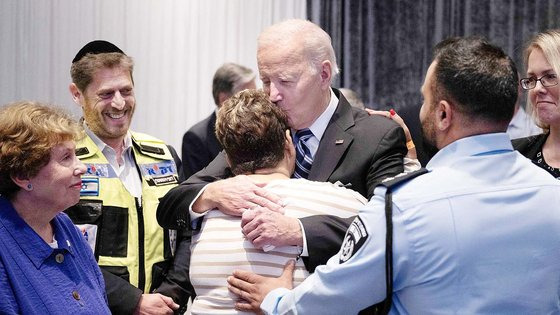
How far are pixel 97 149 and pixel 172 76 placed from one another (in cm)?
292

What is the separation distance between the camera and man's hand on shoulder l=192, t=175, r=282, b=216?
2.36 m

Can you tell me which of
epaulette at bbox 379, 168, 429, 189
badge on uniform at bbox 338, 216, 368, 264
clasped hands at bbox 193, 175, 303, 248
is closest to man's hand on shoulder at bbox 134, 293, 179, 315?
clasped hands at bbox 193, 175, 303, 248

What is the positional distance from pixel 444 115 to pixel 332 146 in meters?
0.77

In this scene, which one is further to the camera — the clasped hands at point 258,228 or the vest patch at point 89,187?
the vest patch at point 89,187

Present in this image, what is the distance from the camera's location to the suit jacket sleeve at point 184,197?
2641mm

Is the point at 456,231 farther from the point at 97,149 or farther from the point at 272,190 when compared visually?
the point at 97,149

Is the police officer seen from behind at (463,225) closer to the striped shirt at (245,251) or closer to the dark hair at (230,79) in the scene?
the striped shirt at (245,251)

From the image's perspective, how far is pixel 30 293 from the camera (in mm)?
2459

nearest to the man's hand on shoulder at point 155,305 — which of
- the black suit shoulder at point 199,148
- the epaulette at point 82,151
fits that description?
the epaulette at point 82,151

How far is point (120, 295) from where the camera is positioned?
3045 mm

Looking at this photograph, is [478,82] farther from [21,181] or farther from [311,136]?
[21,181]

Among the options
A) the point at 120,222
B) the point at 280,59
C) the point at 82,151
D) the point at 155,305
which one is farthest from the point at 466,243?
the point at 82,151

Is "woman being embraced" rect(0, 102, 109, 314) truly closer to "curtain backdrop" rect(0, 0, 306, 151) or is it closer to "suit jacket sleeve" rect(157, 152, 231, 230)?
"suit jacket sleeve" rect(157, 152, 231, 230)

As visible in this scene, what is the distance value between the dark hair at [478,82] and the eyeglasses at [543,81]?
40.4 inches
